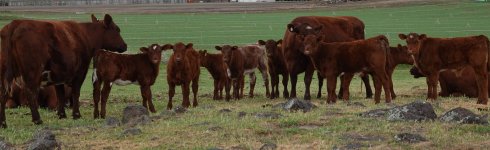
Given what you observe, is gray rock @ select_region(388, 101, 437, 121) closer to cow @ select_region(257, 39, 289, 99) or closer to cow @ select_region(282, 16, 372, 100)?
cow @ select_region(282, 16, 372, 100)

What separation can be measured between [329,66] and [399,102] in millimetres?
1445

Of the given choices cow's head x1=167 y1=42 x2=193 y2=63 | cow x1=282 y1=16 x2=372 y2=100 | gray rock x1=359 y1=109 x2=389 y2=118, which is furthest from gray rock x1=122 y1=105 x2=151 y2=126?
→ cow x1=282 y1=16 x2=372 y2=100

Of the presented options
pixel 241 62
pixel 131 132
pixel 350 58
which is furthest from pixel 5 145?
pixel 241 62

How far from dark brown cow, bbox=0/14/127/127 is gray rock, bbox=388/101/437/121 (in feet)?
17.3

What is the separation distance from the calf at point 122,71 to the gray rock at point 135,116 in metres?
1.84

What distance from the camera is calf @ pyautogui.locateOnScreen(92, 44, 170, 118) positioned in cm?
1449

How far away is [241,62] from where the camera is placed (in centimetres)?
1909

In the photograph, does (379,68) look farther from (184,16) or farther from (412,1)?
(412,1)

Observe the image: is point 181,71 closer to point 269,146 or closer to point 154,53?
point 154,53

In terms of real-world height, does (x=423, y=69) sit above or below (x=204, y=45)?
above

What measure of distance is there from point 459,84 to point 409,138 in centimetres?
862

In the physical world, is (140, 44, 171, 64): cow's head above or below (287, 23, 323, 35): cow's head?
below

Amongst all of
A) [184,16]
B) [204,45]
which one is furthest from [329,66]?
[184,16]

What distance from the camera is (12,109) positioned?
16.3 meters
